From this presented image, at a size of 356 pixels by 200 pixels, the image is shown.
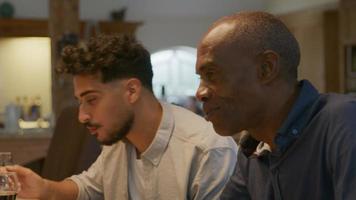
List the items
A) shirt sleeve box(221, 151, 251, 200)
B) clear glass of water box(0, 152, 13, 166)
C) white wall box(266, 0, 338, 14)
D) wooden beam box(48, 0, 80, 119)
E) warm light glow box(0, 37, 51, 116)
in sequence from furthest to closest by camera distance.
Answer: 1. warm light glow box(0, 37, 51, 116)
2. white wall box(266, 0, 338, 14)
3. wooden beam box(48, 0, 80, 119)
4. clear glass of water box(0, 152, 13, 166)
5. shirt sleeve box(221, 151, 251, 200)

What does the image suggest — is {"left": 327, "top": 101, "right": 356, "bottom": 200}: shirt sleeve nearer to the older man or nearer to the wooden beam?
the older man

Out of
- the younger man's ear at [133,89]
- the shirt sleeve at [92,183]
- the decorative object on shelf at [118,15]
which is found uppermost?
the decorative object on shelf at [118,15]

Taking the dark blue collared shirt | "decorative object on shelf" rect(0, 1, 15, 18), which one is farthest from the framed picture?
the dark blue collared shirt

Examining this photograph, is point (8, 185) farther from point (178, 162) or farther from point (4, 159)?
point (178, 162)

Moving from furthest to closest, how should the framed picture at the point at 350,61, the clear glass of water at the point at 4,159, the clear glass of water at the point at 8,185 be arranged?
the framed picture at the point at 350,61
the clear glass of water at the point at 4,159
the clear glass of water at the point at 8,185

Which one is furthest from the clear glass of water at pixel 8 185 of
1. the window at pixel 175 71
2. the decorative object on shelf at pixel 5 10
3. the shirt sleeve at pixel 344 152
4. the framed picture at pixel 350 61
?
the window at pixel 175 71

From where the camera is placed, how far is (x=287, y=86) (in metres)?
1.21

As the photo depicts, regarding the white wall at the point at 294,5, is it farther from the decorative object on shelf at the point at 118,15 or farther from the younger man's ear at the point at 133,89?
the younger man's ear at the point at 133,89

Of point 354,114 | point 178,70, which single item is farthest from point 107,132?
point 178,70

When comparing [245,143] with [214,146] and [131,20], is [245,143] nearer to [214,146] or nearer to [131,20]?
[214,146]

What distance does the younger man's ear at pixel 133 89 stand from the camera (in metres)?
1.94

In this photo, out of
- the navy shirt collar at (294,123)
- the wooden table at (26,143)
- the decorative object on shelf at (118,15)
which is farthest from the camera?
the decorative object on shelf at (118,15)

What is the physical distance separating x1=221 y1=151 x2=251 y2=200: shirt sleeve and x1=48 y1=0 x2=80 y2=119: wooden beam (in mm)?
4825

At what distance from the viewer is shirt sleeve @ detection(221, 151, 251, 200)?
140cm
